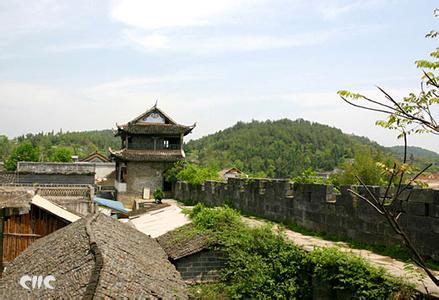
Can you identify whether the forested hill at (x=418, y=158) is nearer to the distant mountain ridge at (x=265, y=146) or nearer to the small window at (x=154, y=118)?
the distant mountain ridge at (x=265, y=146)

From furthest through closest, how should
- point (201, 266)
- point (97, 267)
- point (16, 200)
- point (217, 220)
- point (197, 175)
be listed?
point (197, 175) → point (16, 200) → point (217, 220) → point (201, 266) → point (97, 267)

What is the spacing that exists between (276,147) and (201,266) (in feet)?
287

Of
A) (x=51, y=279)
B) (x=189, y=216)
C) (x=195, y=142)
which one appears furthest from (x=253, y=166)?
(x=51, y=279)

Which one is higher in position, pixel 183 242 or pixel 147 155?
pixel 147 155

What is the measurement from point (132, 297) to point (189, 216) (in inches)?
269

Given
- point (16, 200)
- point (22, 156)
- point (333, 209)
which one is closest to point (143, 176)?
point (16, 200)

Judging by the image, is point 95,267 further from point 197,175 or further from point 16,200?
point 197,175

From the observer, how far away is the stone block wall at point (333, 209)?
250 inches

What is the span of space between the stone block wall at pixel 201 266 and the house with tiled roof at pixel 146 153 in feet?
69.4

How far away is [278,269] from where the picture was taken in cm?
762

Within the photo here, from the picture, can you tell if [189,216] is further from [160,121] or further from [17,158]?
[17,158]

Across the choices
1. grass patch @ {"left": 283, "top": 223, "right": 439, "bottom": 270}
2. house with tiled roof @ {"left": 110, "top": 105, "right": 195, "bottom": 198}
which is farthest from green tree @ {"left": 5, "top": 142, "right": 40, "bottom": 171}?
grass patch @ {"left": 283, "top": 223, "right": 439, "bottom": 270}

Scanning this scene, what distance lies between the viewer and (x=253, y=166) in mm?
86312

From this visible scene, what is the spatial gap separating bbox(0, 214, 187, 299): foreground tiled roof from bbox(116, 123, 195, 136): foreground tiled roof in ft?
63.9
